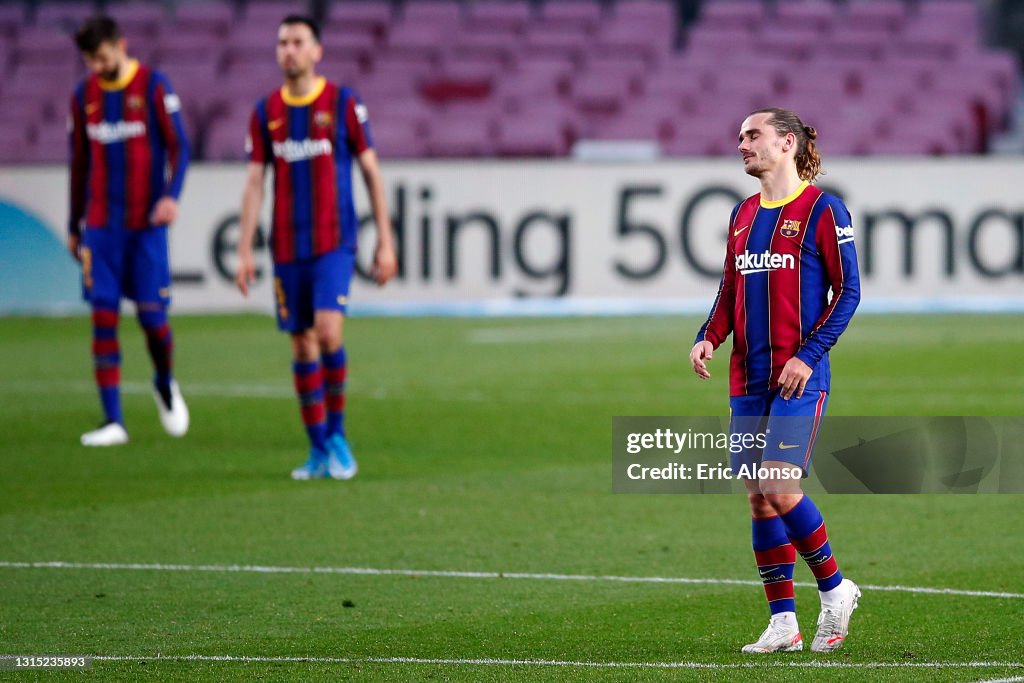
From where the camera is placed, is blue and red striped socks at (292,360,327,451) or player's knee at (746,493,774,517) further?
blue and red striped socks at (292,360,327,451)

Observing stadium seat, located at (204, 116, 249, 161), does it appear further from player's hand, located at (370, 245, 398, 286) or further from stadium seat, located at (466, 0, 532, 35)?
player's hand, located at (370, 245, 398, 286)

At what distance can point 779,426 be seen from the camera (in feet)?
16.6

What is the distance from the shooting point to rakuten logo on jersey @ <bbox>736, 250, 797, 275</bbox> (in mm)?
5141

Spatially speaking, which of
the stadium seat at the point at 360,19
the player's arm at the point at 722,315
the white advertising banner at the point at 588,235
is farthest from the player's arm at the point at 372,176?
the stadium seat at the point at 360,19

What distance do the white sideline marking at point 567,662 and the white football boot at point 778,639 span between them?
12cm

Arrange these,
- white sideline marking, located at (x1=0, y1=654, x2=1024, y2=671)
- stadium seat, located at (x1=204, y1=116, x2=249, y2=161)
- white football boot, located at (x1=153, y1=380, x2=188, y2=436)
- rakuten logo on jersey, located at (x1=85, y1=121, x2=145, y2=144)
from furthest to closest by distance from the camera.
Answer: stadium seat, located at (x1=204, y1=116, x2=249, y2=161)
white football boot, located at (x1=153, y1=380, x2=188, y2=436)
rakuten logo on jersey, located at (x1=85, y1=121, x2=145, y2=144)
white sideline marking, located at (x1=0, y1=654, x2=1024, y2=671)

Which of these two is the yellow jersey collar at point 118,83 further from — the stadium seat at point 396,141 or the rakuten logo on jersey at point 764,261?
the stadium seat at point 396,141

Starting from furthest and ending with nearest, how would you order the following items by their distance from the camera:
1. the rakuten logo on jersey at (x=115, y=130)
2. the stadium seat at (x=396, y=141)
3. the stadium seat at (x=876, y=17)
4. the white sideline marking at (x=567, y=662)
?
the stadium seat at (x=876, y=17) → the stadium seat at (x=396, y=141) → the rakuten logo on jersey at (x=115, y=130) → the white sideline marking at (x=567, y=662)

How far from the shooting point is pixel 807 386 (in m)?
5.09

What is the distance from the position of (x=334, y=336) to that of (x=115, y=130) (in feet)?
6.87

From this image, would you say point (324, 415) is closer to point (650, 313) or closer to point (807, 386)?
point (807, 386)

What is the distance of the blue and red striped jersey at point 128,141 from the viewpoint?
992 cm

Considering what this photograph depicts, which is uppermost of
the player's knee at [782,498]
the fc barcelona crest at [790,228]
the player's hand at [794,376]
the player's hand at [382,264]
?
the fc barcelona crest at [790,228]

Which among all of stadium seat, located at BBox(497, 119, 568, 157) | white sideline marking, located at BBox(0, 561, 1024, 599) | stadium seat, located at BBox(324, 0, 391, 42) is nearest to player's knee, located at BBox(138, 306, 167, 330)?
white sideline marking, located at BBox(0, 561, 1024, 599)
